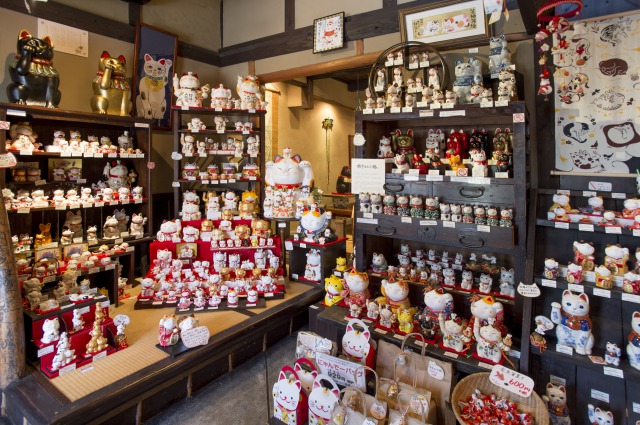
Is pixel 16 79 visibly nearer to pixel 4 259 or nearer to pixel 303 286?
pixel 4 259

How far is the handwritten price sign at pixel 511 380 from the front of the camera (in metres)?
1.93

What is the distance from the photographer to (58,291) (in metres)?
2.74

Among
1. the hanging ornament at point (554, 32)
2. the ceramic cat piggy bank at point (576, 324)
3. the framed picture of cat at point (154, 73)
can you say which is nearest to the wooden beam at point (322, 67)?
the framed picture of cat at point (154, 73)

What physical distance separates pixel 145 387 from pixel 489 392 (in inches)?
77.3

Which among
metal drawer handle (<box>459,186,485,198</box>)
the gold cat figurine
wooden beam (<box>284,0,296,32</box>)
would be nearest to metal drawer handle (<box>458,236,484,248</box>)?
metal drawer handle (<box>459,186,485,198</box>)

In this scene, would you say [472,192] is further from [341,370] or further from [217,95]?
[217,95]

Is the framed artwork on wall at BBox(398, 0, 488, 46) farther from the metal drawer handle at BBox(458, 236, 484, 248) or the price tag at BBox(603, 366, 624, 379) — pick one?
the price tag at BBox(603, 366, 624, 379)

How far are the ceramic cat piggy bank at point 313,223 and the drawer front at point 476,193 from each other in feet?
4.21

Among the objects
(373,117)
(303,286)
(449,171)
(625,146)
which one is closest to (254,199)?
(303,286)

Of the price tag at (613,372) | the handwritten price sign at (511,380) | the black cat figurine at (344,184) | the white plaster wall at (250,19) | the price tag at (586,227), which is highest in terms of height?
the white plaster wall at (250,19)

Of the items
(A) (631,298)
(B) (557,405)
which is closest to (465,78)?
(A) (631,298)

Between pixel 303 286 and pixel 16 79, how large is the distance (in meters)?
3.27

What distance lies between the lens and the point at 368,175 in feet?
9.34

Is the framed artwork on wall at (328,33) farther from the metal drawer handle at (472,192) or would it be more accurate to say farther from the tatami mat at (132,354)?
the tatami mat at (132,354)
